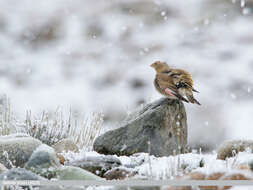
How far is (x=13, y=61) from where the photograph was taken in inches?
267

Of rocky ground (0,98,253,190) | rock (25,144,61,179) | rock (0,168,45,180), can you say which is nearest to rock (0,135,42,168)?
rocky ground (0,98,253,190)

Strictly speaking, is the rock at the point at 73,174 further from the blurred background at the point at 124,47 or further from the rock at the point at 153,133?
the blurred background at the point at 124,47

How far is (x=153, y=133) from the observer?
2.93 meters

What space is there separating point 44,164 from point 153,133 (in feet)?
3.09

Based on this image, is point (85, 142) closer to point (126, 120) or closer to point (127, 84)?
point (126, 120)

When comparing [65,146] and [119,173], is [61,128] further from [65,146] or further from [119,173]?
[119,173]

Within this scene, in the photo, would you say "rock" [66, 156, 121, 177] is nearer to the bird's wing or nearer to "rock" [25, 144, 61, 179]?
"rock" [25, 144, 61, 179]

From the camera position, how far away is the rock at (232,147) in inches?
106

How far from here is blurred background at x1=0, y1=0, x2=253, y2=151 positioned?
606 centimetres

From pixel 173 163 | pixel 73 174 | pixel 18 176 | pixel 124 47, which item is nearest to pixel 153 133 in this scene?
pixel 173 163

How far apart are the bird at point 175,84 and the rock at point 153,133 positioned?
7.4 inches

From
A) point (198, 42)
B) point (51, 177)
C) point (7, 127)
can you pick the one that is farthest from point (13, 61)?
point (51, 177)

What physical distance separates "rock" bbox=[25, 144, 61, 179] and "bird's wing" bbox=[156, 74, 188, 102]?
0.89m

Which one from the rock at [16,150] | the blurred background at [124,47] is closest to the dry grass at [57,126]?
the rock at [16,150]
